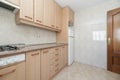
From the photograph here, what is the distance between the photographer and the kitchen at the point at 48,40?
122 centimetres

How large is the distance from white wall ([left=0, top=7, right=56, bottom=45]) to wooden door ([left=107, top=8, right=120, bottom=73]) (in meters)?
2.12

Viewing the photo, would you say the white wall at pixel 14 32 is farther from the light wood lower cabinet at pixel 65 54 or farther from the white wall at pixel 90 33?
the white wall at pixel 90 33

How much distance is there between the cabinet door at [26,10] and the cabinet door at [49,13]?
1.71 feet

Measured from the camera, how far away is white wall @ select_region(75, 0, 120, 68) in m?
2.79

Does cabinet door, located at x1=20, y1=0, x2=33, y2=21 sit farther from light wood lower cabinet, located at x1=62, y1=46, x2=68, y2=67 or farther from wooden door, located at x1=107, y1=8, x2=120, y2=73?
wooden door, located at x1=107, y1=8, x2=120, y2=73

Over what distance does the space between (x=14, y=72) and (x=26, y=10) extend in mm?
1099

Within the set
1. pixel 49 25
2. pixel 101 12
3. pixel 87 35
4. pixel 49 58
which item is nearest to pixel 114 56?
pixel 87 35

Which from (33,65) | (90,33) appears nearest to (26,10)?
(33,65)

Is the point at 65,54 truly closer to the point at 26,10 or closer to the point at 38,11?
the point at 38,11

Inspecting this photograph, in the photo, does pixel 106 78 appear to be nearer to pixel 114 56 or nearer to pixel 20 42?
pixel 114 56

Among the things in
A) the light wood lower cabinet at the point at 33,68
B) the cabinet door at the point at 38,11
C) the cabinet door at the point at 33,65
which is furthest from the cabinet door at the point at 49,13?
the cabinet door at the point at 33,65

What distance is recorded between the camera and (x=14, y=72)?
3.47 feet

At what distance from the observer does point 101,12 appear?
286 cm

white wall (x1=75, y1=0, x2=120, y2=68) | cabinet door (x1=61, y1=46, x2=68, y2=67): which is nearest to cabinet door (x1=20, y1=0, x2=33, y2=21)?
cabinet door (x1=61, y1=46, x2=68, y2=67)
